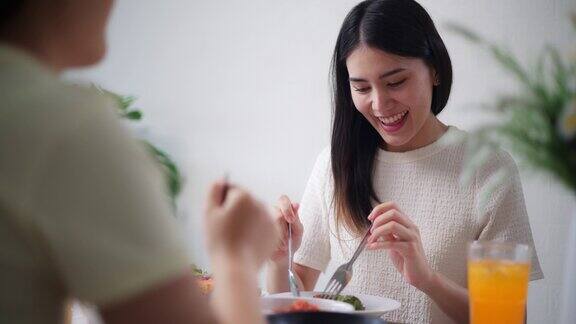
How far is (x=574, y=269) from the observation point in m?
0.84

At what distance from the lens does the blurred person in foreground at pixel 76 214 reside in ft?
1.61

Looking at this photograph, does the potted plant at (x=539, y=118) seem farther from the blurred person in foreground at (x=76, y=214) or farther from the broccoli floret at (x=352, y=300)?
the broccoli floret at (x=352, y=300)

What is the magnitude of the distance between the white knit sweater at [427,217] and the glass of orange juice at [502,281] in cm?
68

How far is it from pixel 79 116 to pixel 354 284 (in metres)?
1.47

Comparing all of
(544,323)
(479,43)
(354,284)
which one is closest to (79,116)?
(479,43)

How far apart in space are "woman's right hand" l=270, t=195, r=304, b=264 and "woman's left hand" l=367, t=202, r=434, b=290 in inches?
10.0

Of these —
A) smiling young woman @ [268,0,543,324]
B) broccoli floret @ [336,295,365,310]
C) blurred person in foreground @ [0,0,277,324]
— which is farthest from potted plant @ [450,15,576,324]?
smiling young woman @ [268,0,543,324]

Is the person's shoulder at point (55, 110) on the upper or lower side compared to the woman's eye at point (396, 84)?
lower

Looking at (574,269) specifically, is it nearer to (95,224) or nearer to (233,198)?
(233,198)

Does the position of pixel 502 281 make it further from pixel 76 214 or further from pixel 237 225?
pixel 76 214

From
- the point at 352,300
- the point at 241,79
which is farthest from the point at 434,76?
the point at 241,79

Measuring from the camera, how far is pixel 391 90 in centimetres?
173

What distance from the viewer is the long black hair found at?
172 centimetres

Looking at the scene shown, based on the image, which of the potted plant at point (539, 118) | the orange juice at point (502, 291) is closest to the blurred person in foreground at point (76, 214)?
the potted plant at point (539, 118)
